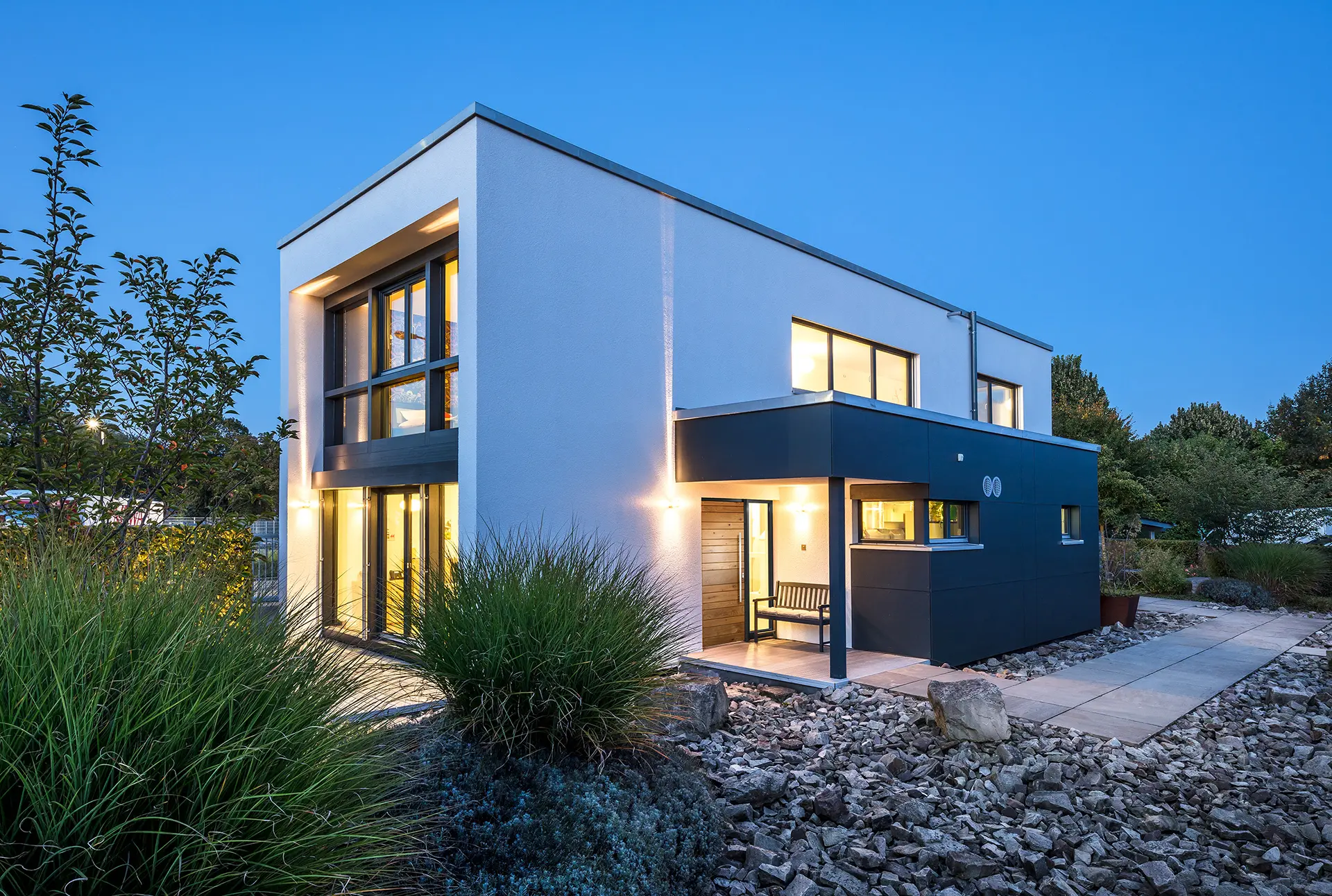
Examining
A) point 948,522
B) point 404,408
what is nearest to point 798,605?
point 948,522

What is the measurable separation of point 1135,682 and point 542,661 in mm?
7448

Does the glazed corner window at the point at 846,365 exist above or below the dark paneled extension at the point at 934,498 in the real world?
above

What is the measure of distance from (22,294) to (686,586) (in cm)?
688

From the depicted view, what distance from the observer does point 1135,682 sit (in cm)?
841

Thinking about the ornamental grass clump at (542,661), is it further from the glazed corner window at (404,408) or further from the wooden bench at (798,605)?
the wooden bench at (798,605)

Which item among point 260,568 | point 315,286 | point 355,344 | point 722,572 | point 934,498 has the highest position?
point 315,286

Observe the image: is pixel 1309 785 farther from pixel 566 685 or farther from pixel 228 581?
pixel 228 581

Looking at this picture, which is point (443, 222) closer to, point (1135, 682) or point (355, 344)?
point (355, 344)

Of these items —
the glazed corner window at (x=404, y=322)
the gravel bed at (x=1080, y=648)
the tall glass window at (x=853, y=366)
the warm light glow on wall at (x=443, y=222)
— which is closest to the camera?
the warm light glow on wall at (x=443, y=222)

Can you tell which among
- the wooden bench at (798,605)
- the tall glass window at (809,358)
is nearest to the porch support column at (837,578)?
the wooden bench at (798,605)

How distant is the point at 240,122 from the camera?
67.3m

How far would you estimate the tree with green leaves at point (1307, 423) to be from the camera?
30.5 metres

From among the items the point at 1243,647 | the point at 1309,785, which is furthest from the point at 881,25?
the point at 1309,785

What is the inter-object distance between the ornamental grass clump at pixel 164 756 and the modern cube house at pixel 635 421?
4.74 metres
